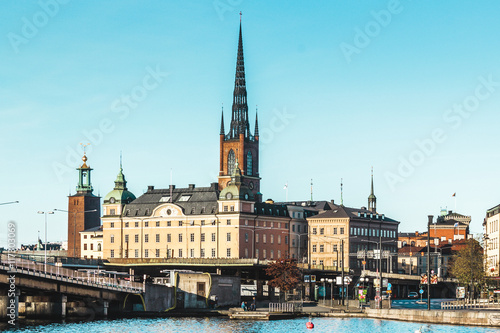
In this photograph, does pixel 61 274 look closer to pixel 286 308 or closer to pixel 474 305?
pixel 286 308

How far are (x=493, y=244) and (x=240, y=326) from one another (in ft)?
212

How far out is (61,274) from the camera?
427ft

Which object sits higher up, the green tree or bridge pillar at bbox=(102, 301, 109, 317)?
the green tree

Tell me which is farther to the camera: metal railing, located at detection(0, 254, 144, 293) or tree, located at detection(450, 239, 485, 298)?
tree, located at detection(450, 239, 485, 298)

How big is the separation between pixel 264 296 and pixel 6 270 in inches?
2950

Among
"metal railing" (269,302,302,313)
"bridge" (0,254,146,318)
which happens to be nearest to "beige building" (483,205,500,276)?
"metal railing" (269,302,302,313)

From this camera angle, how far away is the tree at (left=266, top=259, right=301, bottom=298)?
181 metres

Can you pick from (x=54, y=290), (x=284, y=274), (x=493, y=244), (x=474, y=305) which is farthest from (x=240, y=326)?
(x=493, y=244)

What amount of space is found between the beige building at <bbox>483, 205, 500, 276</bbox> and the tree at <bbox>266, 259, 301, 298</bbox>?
31336 millimetres

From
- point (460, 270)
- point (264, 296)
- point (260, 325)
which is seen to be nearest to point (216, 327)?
point (260, 325)

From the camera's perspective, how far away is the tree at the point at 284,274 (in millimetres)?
180750

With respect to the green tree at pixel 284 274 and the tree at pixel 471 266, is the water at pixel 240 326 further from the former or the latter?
the green tree at pixel 284 274

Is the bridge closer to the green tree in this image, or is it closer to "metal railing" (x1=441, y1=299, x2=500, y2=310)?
"metal railing" (x1=441, y1=299, x2=500, y2=310)

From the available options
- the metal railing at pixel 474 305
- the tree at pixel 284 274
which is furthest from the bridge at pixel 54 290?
the tree at pixel 284 274
